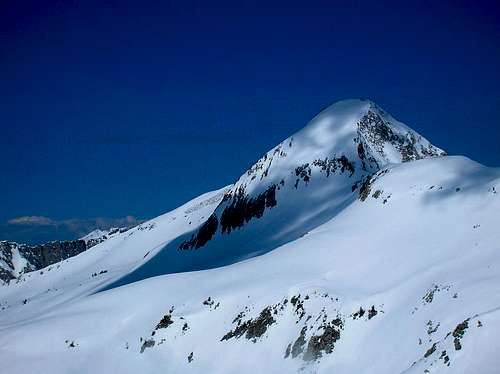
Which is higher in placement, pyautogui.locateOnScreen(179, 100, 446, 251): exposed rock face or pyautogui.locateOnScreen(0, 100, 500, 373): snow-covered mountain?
pyautogui.locateOnScreen(179, 100, 446, 251): exposed rock face

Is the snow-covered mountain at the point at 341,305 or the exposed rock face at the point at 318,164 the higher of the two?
the exposed rock face at the point at 318,164

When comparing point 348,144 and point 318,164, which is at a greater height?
point 348,144

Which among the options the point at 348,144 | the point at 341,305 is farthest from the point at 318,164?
the point at 341,305

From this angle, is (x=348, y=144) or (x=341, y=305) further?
(x=348, y=144)

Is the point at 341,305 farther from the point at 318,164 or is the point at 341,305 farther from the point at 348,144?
the point at 348,144

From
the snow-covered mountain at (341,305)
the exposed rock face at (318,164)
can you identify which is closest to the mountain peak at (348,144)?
the exposed rock face at (318,164)

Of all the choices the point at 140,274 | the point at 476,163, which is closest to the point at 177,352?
the point at 476,163

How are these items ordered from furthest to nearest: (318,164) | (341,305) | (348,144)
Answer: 1. (318,164)
2. (348,144)
3. (341,305)

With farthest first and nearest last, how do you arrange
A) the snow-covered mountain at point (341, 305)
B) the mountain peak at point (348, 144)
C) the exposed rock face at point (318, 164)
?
1. the mountain peak at point (348, 144)
2. the exposed rock face at point (318, 164)
3. the snow-covered mountain at point (341, 305)

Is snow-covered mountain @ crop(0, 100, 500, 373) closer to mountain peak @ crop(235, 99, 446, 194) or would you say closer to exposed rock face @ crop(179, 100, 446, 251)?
exposed rock face @ crop(179, 100, 446, 251)

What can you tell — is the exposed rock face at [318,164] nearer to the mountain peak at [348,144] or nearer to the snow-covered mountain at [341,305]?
the mountain peak at [348,144]

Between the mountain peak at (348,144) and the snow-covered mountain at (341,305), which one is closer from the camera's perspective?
the snow-covered mountain at (341,305)

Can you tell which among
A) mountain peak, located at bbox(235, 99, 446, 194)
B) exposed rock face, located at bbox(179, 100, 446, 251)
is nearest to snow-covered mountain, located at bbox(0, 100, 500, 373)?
exposed rock face, located at bbox(179, 100, 446, 251)

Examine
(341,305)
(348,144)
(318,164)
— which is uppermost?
(348,144)
